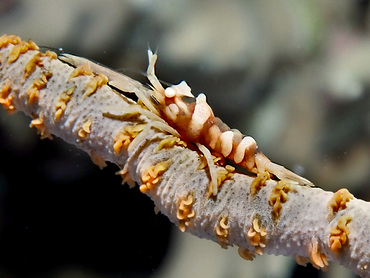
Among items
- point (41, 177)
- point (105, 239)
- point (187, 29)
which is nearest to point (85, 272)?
point (105, 239)

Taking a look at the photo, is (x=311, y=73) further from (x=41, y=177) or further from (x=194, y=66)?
(x=41, y=177)

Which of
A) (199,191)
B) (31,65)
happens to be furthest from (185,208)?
(31,65)

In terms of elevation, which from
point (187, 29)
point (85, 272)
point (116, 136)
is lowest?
point (85, 272)

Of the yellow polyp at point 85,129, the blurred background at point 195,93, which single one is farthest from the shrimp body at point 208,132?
the blurred background at point 195,93

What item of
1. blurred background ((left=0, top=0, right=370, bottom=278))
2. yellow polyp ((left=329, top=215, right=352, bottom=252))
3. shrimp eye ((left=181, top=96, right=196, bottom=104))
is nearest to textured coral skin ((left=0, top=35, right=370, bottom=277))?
yellow polyp ((left=329, top=215, right=352, bottom=252))

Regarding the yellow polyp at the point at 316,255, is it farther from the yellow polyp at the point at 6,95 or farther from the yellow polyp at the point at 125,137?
the yellow polyp at the point at 6,95

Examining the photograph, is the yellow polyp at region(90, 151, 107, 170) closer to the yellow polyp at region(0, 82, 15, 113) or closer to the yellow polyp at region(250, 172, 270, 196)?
the yellow polyp at region(0, 82, 15, 113)
